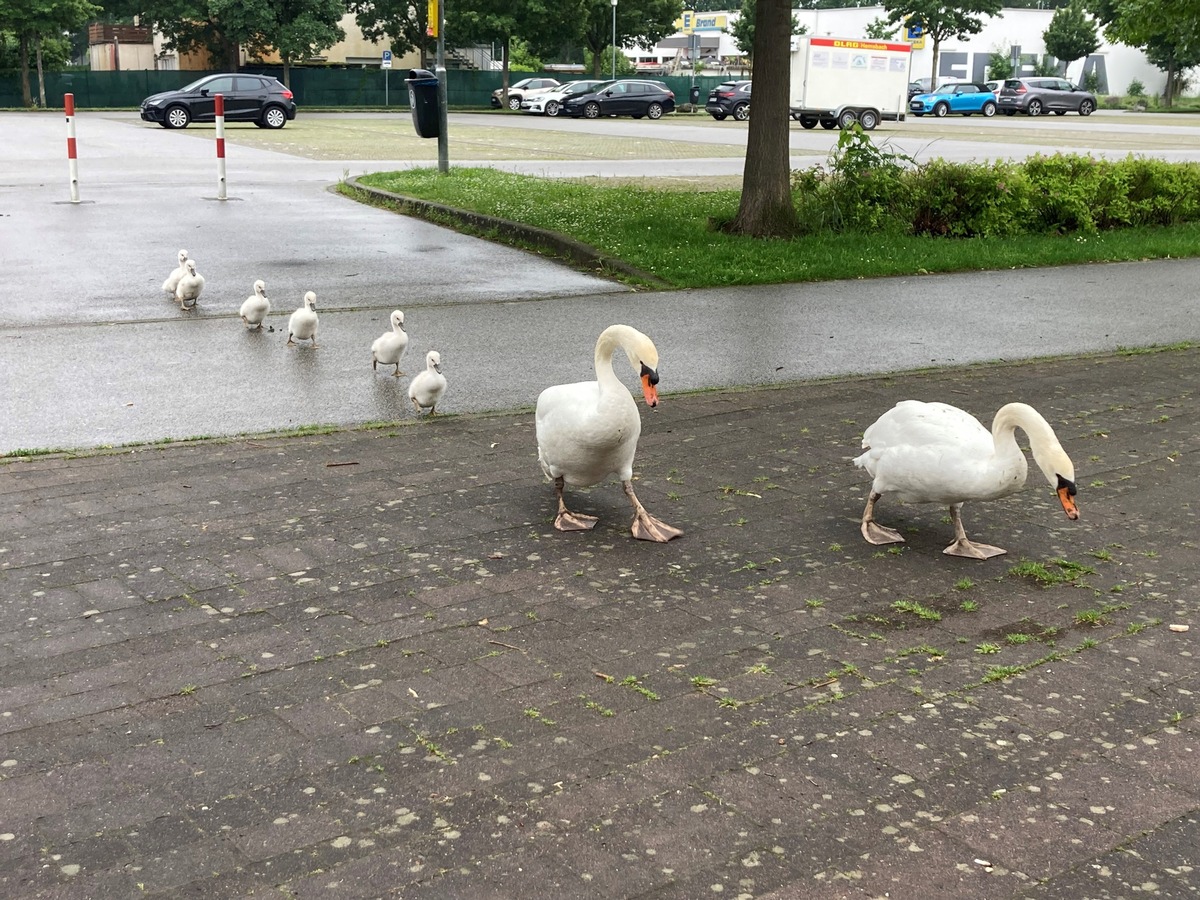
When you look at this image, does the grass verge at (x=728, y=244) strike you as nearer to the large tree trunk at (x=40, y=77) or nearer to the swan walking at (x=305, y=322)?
the swan walking at (x=305, y=322)

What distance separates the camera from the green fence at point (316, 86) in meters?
54.9

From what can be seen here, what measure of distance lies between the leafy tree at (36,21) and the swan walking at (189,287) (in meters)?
43.5

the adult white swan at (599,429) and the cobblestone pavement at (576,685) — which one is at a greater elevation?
the adult white swan at (599,429)

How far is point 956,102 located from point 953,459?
57.0m

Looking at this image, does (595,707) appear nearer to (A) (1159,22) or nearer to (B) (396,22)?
(A) (1159,22)

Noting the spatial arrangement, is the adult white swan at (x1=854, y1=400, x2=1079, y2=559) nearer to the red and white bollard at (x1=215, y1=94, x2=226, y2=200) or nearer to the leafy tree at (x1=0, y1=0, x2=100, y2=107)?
the red and white bollard at (x1=215, y1=94, x2=226, y2=200)

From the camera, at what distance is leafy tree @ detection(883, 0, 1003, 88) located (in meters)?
68.9

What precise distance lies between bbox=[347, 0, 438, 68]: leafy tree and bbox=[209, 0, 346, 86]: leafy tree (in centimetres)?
520

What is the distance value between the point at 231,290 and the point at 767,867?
32.9 ft

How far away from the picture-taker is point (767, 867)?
10.6 ft

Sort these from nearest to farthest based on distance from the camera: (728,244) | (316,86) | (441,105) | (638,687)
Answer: (638,687), (728,244), (441,105), (316,86)

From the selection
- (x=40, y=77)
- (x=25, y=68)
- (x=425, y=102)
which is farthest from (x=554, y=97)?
(x=425, y=102)

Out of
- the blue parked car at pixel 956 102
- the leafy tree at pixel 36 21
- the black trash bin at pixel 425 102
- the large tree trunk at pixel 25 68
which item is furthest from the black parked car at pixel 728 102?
the black trash bin at pixel 425 102

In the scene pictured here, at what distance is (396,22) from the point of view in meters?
63.0
